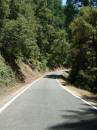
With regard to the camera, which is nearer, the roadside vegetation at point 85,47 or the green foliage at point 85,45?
the roadside vegetation at point 85,47

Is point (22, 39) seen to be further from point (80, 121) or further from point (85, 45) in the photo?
point (80, 121)

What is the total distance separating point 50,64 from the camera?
109625 millimetres

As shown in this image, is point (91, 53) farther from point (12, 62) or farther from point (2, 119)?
point (2, 119)

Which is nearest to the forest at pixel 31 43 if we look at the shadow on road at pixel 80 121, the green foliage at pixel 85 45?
the green foliage at pixel 85 45

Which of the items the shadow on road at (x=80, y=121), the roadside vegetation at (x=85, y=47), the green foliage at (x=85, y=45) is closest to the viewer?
the shadow on road at (x=80, y=121)

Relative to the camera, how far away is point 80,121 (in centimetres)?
1429

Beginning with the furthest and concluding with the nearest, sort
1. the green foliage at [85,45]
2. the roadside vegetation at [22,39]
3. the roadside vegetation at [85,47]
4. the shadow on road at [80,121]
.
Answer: the green foliage at [85,45]
the roadside vegetation at [85,47]
the roadside vegetation at [22,39]
the shadow on road at [80,121]

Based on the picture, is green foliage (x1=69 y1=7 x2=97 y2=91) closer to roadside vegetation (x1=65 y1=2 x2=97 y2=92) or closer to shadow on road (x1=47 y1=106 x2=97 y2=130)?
roadside vegetation (x1=65 y1=2 x2=97 y2=92)

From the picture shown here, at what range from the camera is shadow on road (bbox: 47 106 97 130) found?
41.8 ft

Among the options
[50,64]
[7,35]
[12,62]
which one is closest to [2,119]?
[7,35]

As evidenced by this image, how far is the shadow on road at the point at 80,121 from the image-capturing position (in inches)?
501

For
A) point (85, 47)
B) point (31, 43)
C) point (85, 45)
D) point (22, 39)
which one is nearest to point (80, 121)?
point (22, 39)

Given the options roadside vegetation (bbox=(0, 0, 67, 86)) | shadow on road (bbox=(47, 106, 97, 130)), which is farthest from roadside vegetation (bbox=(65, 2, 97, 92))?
shadow on road (bbox=(47, 106, 97, 130))

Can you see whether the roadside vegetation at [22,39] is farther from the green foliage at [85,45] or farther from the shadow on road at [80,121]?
the shadow on road at [80,121]
